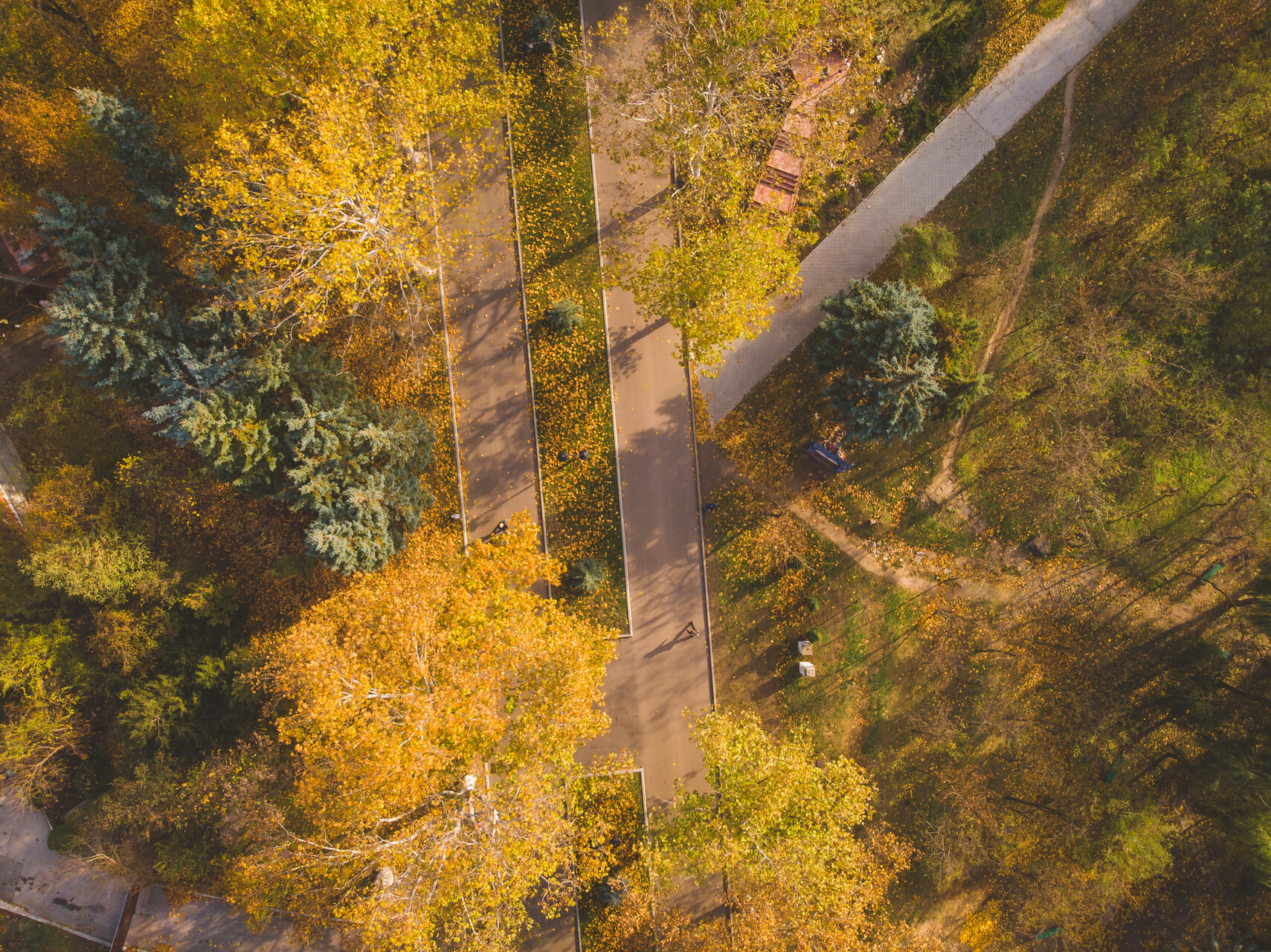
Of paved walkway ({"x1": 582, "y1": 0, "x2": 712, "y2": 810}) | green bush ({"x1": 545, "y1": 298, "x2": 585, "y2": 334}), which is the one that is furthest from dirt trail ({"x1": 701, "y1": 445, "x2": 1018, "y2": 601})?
green bush ({"x1": 545, "y1": 298, "x2": 585, "y2": 334})

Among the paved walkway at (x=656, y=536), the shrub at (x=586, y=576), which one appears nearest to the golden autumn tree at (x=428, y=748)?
the shrub at (x=586, y=576)

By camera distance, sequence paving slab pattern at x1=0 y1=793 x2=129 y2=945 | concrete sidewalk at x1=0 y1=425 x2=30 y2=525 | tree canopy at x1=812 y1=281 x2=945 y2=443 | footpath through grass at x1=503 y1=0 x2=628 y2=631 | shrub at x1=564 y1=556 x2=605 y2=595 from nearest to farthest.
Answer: tree canopy at x1=812 y1=281 x2=945 y2=443 → shrub at x1=564 y1=556 x2=605 y2=595 → concrete sidewalk at x1=0 y1=425 x2=30 y2=525 → footpath through grass at x1=503 y1=0 x2=628 y2=631 → paving slab pattern at x1=0 y1=793 x2=129 y2=945

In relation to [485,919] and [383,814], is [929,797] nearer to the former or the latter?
[485,919]

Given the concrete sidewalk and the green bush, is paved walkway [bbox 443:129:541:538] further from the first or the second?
the concrete sidewalk

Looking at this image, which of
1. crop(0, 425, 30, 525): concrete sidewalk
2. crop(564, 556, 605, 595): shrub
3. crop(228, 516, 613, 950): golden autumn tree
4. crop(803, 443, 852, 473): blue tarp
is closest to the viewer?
crop(228, 516, 613, 950): golden autumn tree

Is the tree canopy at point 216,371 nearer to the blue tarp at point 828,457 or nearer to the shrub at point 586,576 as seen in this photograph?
the shrub at point 586,576
